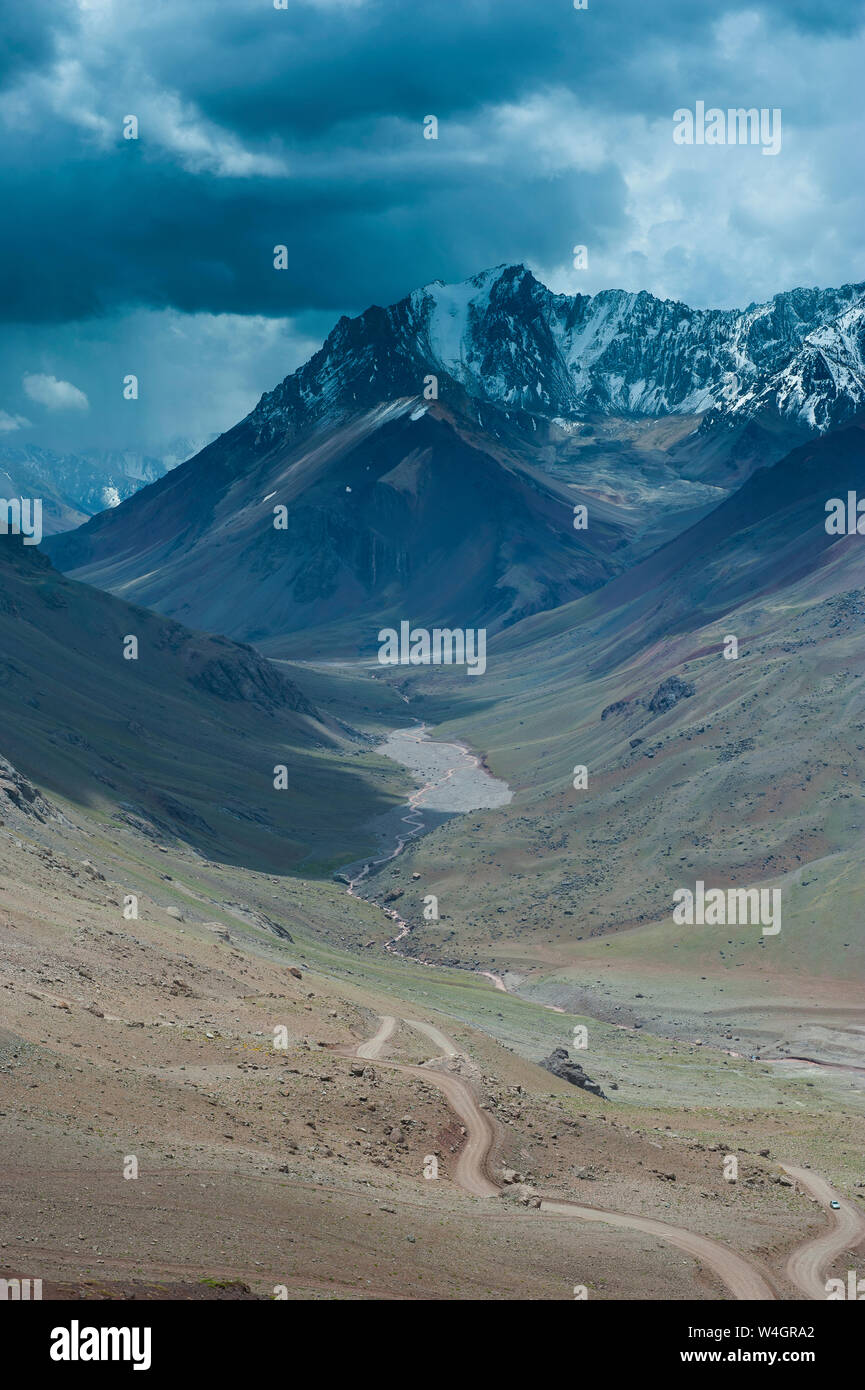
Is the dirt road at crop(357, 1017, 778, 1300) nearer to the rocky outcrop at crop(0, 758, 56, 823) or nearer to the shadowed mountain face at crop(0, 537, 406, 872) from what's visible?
the rocky outcrop at crop(0, 758, 56, 823)

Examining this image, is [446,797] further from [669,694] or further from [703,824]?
[703,824]

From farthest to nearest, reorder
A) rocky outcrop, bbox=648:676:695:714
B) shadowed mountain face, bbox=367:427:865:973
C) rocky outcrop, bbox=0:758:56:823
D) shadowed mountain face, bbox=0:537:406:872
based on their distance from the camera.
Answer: rocky outcrop, bbox=648:676:695:714 → shadowed mountain face, bbox=0:537:406:872 → shadowed mountain face, bbox=367:427:865:973 → rocky outcrop, bbox=0:758:56:823

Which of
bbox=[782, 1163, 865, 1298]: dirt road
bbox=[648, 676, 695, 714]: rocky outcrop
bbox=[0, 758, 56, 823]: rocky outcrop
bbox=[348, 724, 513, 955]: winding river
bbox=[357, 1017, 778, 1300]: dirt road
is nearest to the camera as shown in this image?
bbox=[357, 1017, 778, 1300]: dirt road

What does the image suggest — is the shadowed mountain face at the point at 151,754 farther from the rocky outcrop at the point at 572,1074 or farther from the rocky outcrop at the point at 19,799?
the rocky outcrop at the point at 572,1074

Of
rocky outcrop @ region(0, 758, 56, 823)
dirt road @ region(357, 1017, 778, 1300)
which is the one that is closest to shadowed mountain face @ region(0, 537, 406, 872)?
rocky outcrop @ region(0, 758, 56, 823)
